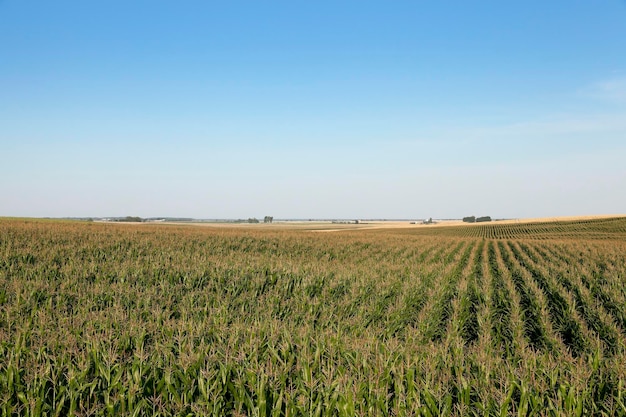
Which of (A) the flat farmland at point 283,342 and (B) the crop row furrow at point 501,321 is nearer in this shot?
(A) the flat farmland at point 283,342

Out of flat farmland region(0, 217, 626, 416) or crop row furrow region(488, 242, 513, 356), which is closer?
flat farmland region(0, 217, 626, 416)

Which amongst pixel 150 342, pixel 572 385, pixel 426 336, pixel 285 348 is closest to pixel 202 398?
pixel 285 348

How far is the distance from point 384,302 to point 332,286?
87.9 inches

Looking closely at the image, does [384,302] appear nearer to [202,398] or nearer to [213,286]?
[213,286]

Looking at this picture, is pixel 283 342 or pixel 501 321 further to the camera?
pixel 501 321

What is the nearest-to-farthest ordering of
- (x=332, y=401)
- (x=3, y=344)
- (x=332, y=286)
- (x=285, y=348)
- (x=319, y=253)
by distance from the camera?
1. (x=332, y=401)
2. (x=285, y=348)
3. (x=3, y=344)
4. (x=332, y=286)
5. (x=319, y=253)

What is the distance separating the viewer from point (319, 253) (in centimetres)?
2853

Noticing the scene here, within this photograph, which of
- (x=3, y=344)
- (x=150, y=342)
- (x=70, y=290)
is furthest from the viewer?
(x=70, y=290)

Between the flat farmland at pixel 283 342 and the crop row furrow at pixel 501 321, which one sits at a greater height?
the flat farmland at pixel 283 342

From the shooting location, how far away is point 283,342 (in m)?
5.70

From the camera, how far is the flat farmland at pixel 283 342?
14.3 ft

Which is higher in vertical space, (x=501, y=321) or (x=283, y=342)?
(x=283, y=342)

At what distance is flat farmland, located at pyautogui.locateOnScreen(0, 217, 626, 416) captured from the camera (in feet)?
14.3

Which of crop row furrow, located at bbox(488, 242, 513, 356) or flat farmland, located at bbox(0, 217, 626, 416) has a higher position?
flat farmland, located at bbox(0, 217, 626, 416)
